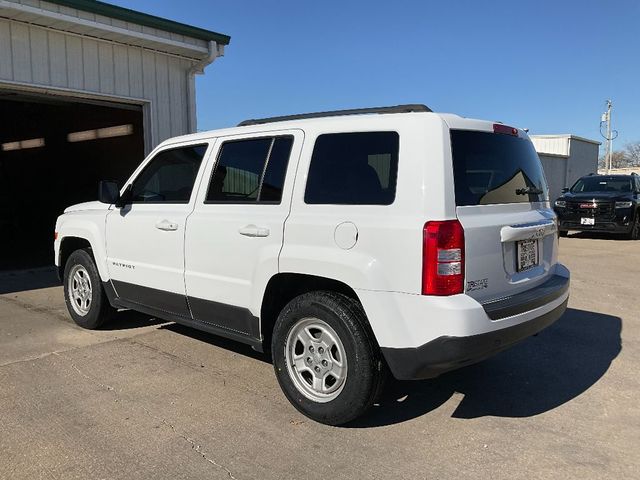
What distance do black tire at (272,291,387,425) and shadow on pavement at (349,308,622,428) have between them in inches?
8.7

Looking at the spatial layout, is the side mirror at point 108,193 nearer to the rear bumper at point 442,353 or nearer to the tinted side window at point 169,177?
the tinted side window at point 169,177

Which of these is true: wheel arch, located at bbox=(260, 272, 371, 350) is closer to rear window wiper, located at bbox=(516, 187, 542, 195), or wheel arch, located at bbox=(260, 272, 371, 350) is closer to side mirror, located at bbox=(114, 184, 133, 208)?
rear window wiper, located at bbox=(516, 187, 542, 195)

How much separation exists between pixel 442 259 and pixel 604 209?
13173 mm

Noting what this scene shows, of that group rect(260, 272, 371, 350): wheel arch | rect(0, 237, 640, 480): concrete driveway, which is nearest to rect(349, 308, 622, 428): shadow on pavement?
rect(0, 237, 640, 480): concrete driveway

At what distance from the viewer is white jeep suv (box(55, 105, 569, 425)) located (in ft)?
10.1

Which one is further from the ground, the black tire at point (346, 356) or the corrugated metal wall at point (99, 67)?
the corrugated metal wall at point (99, 67)

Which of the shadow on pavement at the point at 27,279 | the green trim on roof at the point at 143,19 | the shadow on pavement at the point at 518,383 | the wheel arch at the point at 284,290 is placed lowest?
the shadow on pavement at the point at 518,383

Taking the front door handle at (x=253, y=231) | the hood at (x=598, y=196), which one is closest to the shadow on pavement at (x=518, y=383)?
the front door handle at (x=253, y=231)

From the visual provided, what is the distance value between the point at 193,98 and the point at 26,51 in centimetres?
294

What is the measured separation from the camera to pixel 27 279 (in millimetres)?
8922

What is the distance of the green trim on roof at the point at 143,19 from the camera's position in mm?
7652

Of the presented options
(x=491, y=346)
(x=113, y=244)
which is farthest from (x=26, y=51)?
(x=491, y=346)

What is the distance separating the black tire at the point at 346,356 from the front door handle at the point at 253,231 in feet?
1.65

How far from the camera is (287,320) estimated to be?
11.9ft
